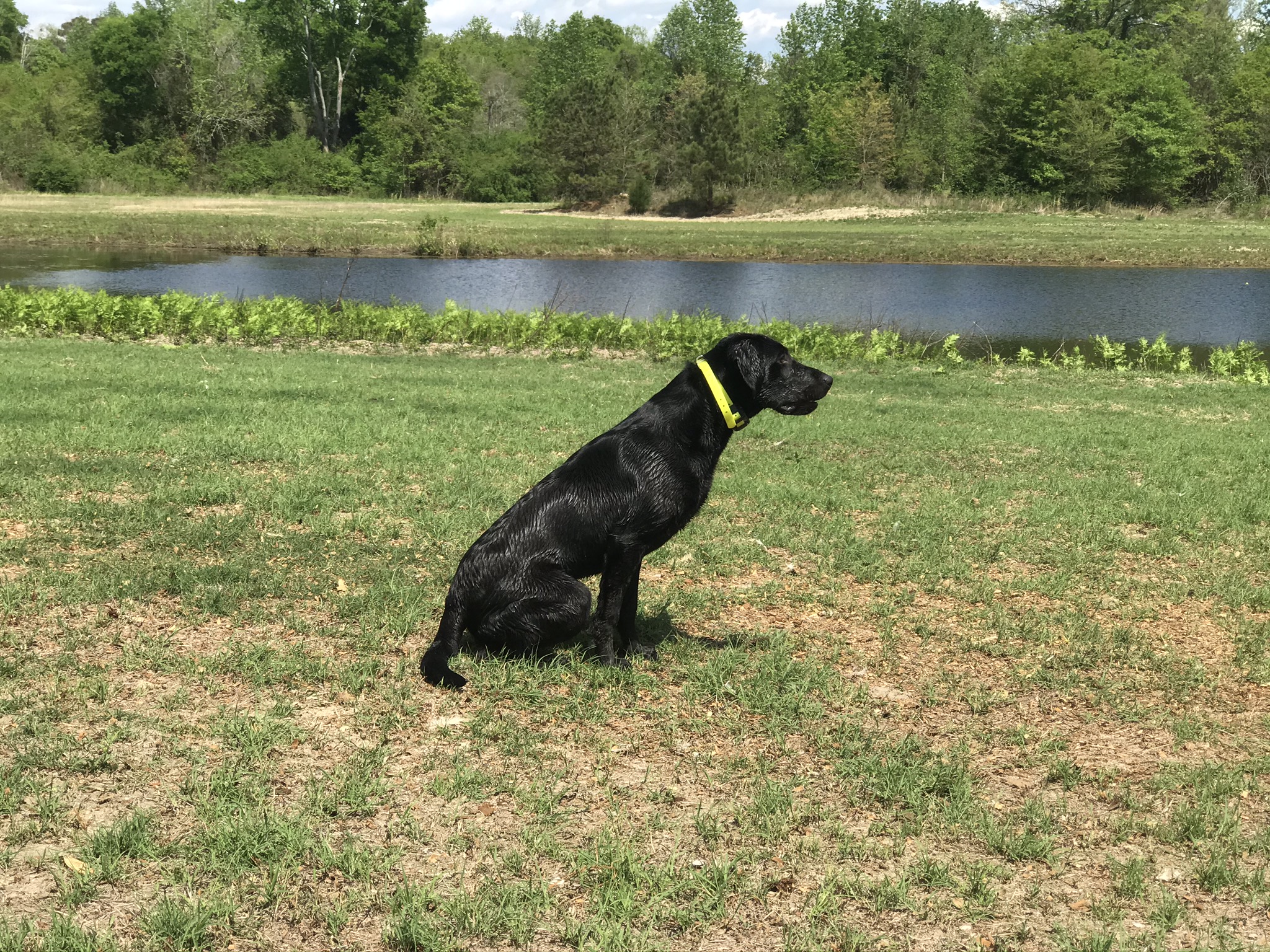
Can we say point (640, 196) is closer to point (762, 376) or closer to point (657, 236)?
point (657, 236)

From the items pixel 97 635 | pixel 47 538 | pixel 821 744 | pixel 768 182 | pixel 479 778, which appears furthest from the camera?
pixel 768 182

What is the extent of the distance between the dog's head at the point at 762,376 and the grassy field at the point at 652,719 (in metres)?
1.26

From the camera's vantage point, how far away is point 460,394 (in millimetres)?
11656

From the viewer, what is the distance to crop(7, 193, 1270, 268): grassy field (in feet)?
122

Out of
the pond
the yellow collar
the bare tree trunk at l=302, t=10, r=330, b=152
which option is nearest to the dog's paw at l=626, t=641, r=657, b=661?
the yellow collar

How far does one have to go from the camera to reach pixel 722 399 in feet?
15.2

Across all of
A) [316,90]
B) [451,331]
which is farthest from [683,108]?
[451,331]

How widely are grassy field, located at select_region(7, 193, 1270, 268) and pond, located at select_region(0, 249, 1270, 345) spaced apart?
1.63 m

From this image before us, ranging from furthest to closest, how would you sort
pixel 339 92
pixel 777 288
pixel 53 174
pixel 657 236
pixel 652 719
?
pixel 339 92, pixel 53 174, pixel 657 236, pixel 777 288, pixel 652 719

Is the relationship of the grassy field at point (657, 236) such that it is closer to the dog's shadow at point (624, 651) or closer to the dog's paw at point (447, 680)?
the dog's shadow at point (624, 651)

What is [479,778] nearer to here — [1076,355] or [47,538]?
[47,538]

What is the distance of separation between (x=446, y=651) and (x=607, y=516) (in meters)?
0.94

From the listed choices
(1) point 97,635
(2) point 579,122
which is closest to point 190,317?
(1) point 97,635

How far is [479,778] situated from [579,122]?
186 ft
